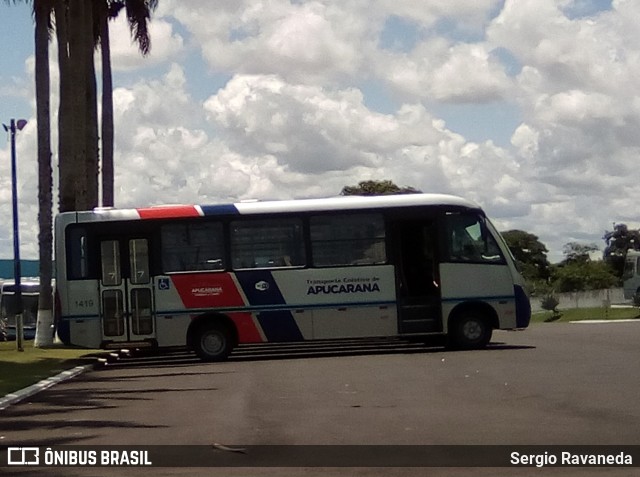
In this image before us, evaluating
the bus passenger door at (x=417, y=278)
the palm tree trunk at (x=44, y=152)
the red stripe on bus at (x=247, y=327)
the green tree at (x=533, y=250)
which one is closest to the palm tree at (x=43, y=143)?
the palm tree trunk at (x=44, y=152)

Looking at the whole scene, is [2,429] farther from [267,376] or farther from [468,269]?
[468,269]

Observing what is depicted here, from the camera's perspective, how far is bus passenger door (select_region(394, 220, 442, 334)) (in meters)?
27.0

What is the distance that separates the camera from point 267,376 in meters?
21.0

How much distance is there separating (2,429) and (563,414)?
593 cm

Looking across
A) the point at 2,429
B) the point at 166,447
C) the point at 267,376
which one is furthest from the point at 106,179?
the point at 166,447

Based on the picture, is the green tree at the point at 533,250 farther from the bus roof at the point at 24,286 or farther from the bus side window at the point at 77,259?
the bus side window at the point at 77,259

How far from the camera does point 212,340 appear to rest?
26859 mm

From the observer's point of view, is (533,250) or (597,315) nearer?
(597,315)

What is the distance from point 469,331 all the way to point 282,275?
4121 millimetres

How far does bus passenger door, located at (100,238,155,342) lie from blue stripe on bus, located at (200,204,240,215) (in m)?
1.43

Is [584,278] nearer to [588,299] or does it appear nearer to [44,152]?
[588,299]

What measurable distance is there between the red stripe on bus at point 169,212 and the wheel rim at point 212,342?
2.56 m

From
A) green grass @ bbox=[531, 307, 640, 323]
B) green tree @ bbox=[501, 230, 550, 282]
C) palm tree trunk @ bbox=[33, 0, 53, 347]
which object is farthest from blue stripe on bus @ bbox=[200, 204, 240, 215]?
green tree @ bbox=[501, 230, 550, 282]

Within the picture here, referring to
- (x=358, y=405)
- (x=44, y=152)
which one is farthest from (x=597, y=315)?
(x=358, y=405)
